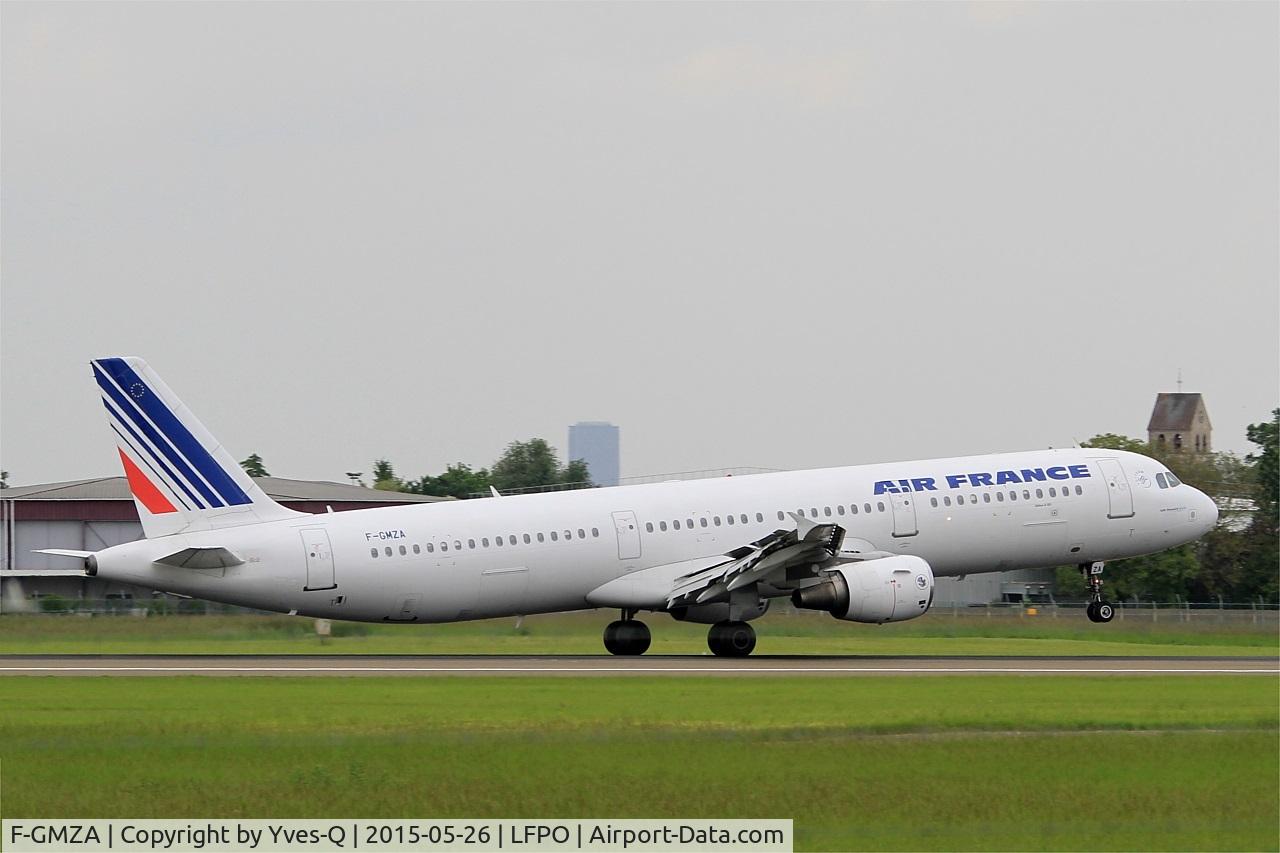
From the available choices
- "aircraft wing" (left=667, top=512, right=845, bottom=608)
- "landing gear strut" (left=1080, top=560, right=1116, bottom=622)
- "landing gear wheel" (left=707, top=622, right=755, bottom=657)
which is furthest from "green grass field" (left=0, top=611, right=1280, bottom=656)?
"aircraft wing" (left=667, top=512, right=845, bottom=608)

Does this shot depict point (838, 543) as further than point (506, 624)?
No

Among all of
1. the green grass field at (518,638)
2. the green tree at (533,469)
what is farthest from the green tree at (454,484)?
the green grass field at (518,638)

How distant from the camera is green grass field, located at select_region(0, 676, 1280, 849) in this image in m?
17.9

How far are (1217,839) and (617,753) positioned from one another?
24.0 ft

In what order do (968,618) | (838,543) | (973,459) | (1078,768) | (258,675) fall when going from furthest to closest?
(968,618) → (973,459) → (838,543) → (258,675) → (1078,768)

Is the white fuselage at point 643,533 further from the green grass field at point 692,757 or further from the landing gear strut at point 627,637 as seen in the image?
the green grass field at point 692,757

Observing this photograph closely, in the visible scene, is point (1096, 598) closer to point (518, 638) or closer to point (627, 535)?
point (627, 535)

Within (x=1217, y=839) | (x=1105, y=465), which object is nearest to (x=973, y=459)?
(x=1105, y=465)

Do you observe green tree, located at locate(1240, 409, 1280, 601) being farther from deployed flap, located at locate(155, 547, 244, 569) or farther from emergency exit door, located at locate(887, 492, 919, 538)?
deployed flap, located at locate(155, 547, 244, 569)

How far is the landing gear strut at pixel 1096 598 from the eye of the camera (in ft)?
152

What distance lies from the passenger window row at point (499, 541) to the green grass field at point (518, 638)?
284cm

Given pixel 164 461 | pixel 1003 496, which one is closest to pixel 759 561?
pixel 1003 496

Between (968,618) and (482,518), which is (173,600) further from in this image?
(968,618)

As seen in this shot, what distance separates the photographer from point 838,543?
1576 inches
